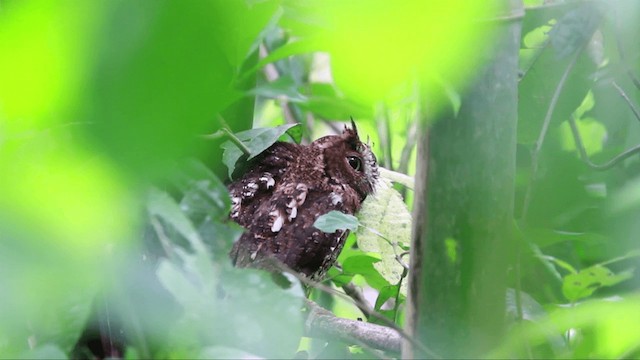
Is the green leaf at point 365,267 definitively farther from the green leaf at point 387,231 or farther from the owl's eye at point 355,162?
the owl's eye at point 355,162

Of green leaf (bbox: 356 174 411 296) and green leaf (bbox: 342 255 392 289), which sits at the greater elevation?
green leaf (bbox: 356 174 411 296)

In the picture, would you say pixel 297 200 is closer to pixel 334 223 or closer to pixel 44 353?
pixel 334 223

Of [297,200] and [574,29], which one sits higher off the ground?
[574,29]

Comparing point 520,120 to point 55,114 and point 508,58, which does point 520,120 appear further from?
point 55,114

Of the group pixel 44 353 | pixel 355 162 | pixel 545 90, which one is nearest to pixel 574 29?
pixel 545 90

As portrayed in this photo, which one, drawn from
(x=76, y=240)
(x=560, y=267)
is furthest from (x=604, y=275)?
(x=76, y=240)

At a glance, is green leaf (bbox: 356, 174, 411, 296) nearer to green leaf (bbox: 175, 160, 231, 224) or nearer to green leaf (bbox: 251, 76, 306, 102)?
green leaf (bbox: 251, 76, 306, 102)

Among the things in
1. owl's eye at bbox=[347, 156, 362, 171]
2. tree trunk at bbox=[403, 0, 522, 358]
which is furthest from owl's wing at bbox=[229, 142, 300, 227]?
tree trunk at bbox=[403, 0, 522, 358]
